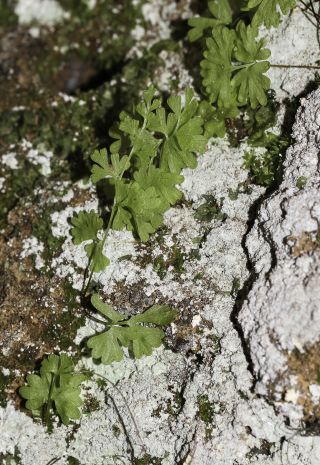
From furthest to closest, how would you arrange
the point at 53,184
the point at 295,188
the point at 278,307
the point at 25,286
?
the point at 53,184 < the point at 25,286 < the point at 295,188 < the point at 278,307

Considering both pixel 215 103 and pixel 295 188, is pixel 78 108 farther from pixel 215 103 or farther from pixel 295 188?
pixel 295 188

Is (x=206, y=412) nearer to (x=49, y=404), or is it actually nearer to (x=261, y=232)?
(x=49, y=404)

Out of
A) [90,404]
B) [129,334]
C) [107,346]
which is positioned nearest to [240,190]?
[129,334]

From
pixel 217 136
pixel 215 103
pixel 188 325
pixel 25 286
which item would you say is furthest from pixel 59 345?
pixel 215 103

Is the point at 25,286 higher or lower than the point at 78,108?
lower

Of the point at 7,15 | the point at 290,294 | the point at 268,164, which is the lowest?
the point at 290,294

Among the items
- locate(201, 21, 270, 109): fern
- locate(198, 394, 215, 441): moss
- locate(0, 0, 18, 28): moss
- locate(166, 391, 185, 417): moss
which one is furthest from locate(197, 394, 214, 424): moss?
locate(0, 0, 18, 28): moss
